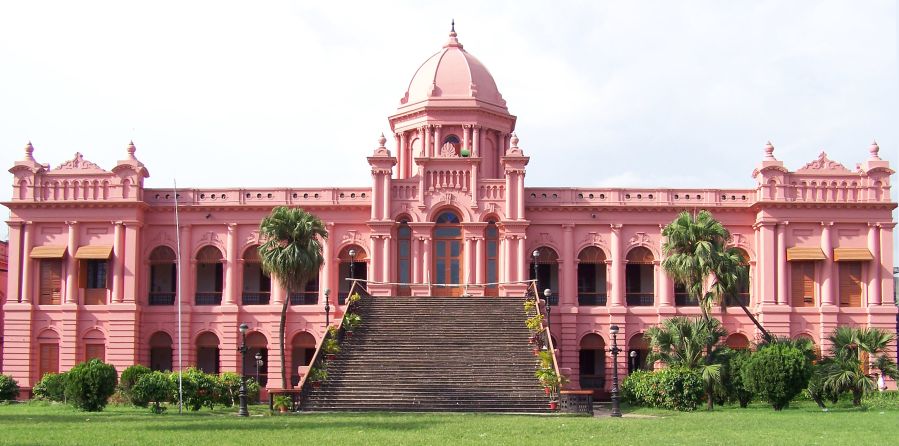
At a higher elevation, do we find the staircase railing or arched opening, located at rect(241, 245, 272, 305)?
arched opening, located at rect(241, 245, 272, 305)

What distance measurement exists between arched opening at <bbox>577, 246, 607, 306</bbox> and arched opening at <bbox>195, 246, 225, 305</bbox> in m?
16.4

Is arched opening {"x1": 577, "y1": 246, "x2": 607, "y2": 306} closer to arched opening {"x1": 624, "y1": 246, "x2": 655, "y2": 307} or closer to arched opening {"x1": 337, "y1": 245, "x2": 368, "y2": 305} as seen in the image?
arched opening {"x1": 624, "y1": 246, "x2": 655, "y2": 307}

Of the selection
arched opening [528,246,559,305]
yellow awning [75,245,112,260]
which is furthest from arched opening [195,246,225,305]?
arched opening [528,246,559,305]

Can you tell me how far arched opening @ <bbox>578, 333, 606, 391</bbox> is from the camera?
168 ft

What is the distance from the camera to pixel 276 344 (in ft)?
167

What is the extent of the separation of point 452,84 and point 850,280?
20.7 meters

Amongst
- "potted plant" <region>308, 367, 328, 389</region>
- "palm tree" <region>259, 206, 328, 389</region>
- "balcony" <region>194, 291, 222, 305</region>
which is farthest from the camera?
"balcony" <region>194, 291, 222, 305</region>

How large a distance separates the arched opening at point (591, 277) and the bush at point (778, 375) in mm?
12442

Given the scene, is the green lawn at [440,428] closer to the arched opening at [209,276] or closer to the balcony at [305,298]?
the balcony at [305,298]

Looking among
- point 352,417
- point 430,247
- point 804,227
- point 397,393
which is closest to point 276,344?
point 430,247

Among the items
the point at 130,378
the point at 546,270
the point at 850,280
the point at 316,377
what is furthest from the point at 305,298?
the point at 850,280

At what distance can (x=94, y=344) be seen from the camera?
50.9 m

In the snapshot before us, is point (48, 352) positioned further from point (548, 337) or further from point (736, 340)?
point (736, 340)

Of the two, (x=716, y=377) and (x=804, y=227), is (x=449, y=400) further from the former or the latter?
(x=804, y=227)
